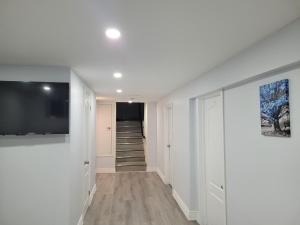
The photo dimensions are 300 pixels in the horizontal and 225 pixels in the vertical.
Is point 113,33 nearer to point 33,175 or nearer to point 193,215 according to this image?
point 33,175

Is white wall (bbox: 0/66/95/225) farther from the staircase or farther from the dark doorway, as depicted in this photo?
the dark doorway

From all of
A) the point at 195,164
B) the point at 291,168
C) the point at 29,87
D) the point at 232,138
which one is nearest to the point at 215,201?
the point at 195,164

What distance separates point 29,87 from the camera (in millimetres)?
2629

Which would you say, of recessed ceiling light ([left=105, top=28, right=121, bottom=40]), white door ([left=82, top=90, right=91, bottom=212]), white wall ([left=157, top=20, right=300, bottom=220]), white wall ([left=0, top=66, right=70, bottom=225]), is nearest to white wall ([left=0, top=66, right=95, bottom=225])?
white wall ([left=0, top=66, right=70, bottom=225])

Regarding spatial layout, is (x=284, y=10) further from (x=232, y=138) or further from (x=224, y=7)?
(x=232, y=138)

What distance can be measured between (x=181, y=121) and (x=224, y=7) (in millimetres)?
3147

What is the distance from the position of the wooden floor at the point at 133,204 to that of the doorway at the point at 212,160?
1.96 feet

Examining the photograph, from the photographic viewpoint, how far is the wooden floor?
3.76 metres

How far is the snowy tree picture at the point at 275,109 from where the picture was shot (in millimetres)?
1680

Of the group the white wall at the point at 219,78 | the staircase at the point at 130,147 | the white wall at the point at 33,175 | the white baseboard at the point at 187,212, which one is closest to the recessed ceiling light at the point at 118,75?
the white wall at the point at 33,175

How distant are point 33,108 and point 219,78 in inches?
91.8

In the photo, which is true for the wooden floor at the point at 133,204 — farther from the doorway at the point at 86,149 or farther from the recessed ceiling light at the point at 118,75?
the recessed ceiling light at the point at 118,75

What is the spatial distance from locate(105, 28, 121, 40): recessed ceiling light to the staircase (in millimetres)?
6469

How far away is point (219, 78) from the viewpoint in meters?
2.69
